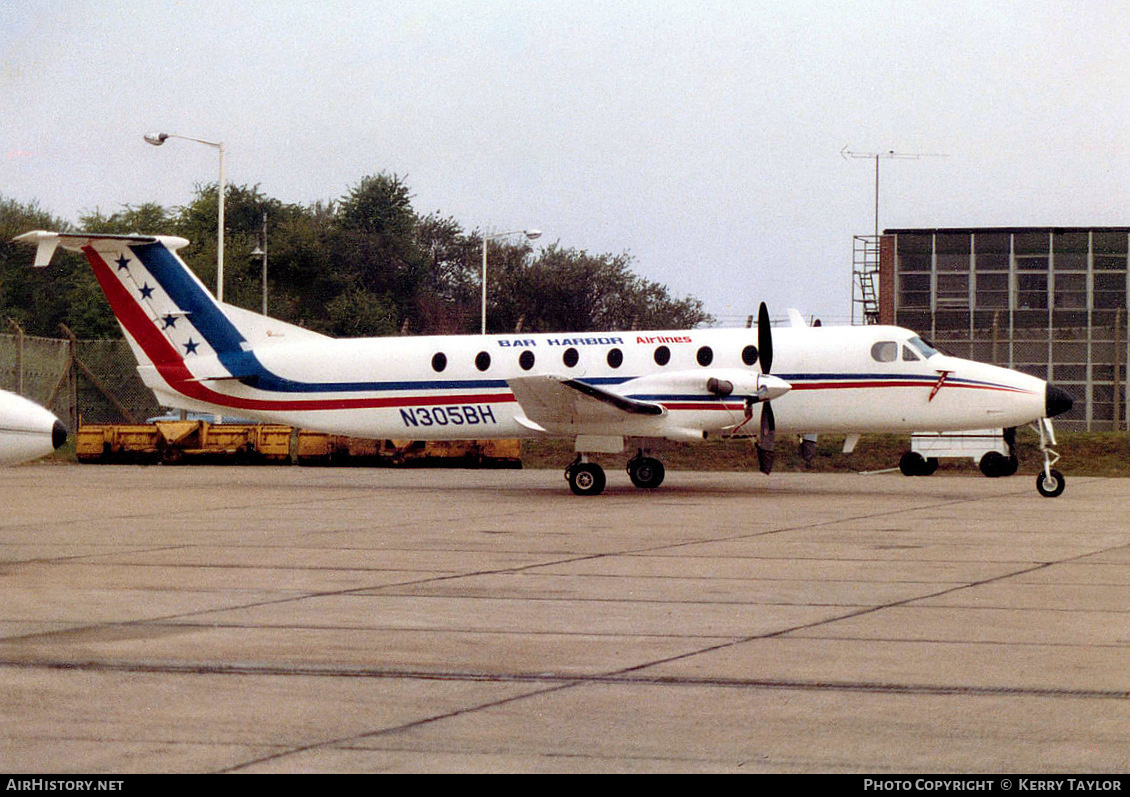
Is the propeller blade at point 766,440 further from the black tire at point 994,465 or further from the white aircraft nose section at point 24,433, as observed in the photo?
the white aircraft nose section at point 24,433

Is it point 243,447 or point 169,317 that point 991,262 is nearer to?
point 243,447

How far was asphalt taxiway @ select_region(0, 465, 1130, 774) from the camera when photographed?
6184 mm

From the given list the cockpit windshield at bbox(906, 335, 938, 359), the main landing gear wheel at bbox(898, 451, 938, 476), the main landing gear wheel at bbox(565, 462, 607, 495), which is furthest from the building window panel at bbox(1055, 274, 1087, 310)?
the main landing gear wheel at bbox(565, 462, 607, 495)

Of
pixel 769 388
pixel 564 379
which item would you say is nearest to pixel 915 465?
pixel 769 388

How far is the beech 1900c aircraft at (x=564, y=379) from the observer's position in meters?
23.9

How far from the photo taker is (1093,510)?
810 inches

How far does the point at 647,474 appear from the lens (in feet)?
83.9

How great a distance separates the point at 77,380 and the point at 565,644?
118ft

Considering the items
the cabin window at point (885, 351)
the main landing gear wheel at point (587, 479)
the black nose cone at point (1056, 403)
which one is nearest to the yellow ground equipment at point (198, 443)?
the main landing gear wheel at point (587, 479)

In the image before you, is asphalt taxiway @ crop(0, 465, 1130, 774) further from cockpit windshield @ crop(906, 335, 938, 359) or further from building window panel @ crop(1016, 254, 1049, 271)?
building window panel @ crop(1016, 254, 1049, 271)

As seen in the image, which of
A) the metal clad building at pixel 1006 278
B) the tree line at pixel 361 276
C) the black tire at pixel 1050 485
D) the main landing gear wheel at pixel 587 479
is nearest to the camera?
the black tire at pixel 1050 485

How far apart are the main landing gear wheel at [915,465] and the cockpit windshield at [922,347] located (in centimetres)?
637

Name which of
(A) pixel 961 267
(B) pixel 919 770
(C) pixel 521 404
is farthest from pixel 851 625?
(A) pixel 961 267
